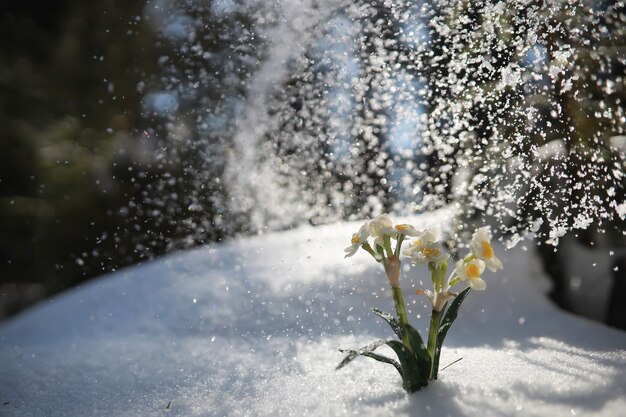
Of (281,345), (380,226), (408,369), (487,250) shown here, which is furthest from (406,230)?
(281,345)

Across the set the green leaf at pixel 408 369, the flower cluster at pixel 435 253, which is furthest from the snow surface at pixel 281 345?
the flower cluster at pixel 435 253

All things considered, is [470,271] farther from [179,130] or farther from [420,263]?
[179,130]

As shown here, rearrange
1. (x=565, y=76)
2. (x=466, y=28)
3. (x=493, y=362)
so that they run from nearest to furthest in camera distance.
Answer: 1. (x=493, y=362)
2. (x=565, y=76)
3. (x=466, y=28)

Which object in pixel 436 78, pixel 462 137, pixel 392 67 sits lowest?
pixel 462 137

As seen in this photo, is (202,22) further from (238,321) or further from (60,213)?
(238,321)

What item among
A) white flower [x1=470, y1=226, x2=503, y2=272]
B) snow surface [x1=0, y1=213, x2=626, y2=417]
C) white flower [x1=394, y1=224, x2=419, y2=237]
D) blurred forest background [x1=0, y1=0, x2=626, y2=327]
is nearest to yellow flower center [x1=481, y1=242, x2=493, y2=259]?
white flower [x1=470, y1=226, x2=503, y2=272]

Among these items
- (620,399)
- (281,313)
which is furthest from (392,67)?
(620,399)

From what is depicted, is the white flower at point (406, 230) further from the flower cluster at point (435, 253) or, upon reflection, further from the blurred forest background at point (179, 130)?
the blurred forest background at point (179, 130)
